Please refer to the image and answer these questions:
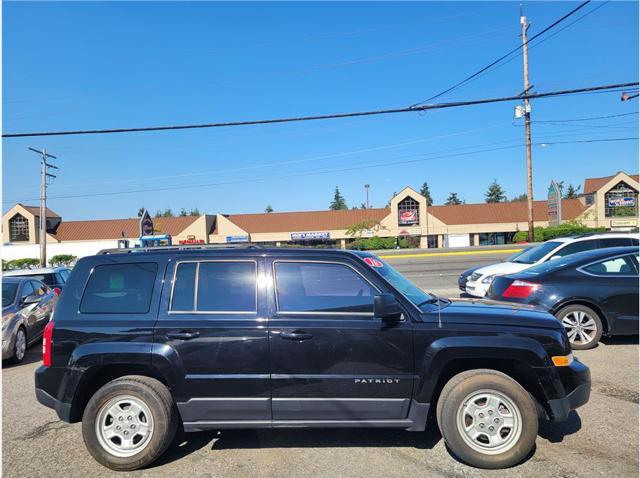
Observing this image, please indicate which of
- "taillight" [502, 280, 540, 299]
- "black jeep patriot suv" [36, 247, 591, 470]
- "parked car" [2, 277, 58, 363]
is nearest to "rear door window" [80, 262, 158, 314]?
"black jeep patriot suv" [36, 247, 591, 470]

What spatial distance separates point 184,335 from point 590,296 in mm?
6173

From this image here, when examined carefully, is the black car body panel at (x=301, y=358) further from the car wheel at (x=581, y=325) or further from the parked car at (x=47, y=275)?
the parked car at (x=47, y=275)

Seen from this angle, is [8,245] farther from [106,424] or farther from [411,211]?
[106,424]

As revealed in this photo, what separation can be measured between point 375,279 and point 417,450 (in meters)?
1.53

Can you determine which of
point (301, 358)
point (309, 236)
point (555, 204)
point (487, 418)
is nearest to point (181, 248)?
point (301, 358)

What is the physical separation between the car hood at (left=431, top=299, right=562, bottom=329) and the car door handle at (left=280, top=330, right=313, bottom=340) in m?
1.14

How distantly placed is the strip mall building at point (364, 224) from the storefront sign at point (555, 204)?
17.7 metres

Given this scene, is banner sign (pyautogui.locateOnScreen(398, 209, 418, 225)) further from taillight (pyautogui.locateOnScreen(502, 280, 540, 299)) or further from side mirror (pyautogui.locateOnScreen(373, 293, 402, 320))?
side mirror (pyautogui.locateOnScreen(373, 293, 402, 320))

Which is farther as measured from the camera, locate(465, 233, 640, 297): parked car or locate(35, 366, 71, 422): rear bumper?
locate(465, 233, 640, 297): parked car

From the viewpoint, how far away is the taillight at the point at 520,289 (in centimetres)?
732

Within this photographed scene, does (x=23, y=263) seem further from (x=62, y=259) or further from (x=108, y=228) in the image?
(x=108, y=228)

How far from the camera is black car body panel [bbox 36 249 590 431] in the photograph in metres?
3.80

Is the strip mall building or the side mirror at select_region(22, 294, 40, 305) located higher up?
the strip mall building

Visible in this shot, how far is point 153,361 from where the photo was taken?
3.87 metres
